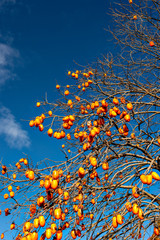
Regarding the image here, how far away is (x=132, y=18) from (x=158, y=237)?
536 centimetres

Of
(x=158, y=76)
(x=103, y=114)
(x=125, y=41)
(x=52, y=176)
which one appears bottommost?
(x=52, y=176)

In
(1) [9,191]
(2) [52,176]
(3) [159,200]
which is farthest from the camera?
(3) [159,200]

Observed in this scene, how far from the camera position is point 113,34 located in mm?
5914

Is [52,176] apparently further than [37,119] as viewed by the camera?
No

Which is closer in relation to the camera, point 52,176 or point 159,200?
point 52,176

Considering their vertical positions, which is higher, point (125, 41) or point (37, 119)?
point (125, 41)

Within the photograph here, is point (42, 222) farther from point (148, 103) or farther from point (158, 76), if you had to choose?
point (158, 76)

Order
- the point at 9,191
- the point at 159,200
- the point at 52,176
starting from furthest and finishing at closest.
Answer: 1. the point at 159,200
2. the point at 9,191
3. the point at 52,176

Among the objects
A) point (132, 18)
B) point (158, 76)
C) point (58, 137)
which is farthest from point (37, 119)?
point (132, 18)

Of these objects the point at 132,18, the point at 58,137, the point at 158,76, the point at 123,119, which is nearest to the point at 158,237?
the point at 123,119

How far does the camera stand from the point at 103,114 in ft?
11.6

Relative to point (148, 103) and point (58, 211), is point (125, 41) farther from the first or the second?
point (58, 211)

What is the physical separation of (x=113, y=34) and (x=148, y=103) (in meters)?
2.55

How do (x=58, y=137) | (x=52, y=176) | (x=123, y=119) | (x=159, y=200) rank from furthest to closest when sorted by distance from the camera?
(x=159, y=200), (x=58, y=137), (x=123, y=119), (x=52, y=176)
